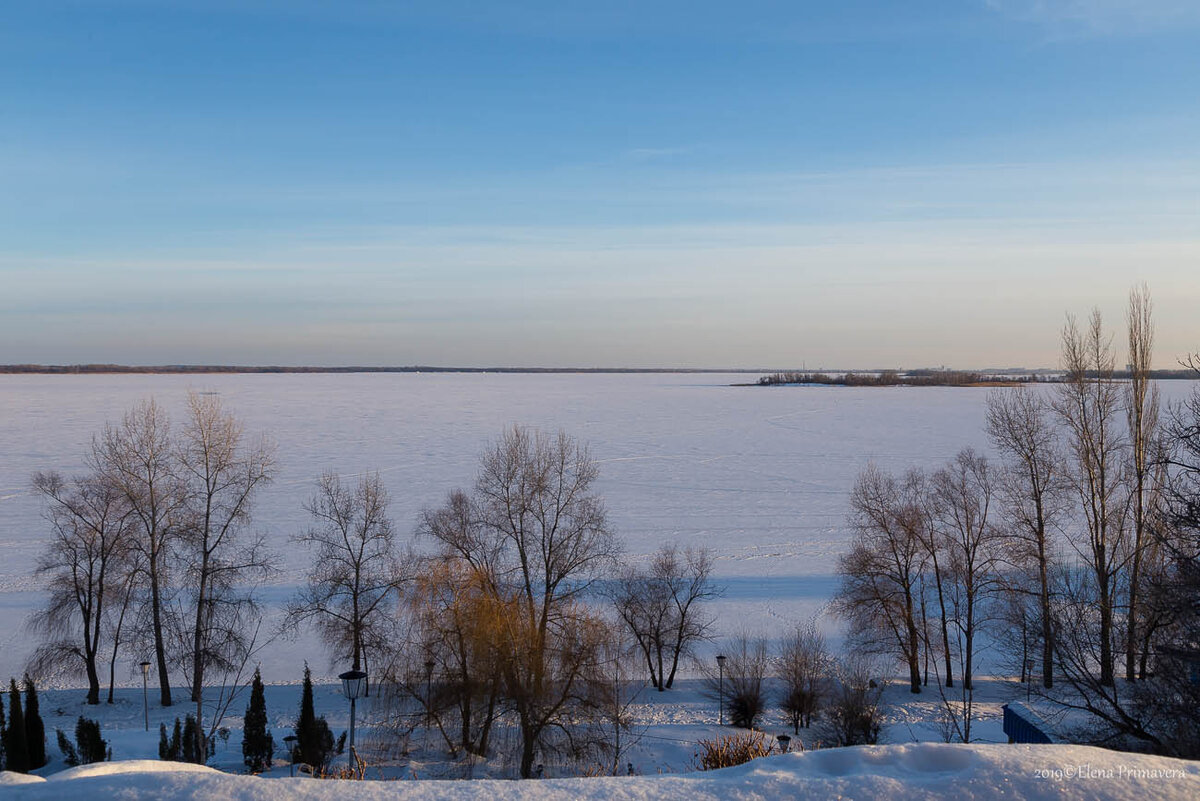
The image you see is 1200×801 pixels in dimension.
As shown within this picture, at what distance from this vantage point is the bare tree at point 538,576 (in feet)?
42.9

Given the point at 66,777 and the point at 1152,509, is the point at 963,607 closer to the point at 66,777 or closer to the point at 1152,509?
the point at 1152,509

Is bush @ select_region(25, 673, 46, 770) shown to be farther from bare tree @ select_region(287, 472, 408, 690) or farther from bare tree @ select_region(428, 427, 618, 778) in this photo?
bare tree @ select_region(428, 427, 618, 778)

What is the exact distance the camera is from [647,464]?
43.8 meters

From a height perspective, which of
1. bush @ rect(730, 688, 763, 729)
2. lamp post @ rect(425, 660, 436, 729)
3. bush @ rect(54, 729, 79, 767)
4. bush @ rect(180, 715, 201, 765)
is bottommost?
bush @ rect(730, 688, 763, 729)

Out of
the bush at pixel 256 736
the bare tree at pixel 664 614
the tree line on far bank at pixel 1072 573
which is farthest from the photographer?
the bare tree at pixel 664 614

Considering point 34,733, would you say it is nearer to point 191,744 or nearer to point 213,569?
point 191,744

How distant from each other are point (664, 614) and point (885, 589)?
5.85 m

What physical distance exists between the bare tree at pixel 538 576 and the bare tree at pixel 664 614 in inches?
52.6

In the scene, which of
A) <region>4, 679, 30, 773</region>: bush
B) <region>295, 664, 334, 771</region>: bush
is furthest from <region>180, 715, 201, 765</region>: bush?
<region>4, 679, 30, 773</region>: bush

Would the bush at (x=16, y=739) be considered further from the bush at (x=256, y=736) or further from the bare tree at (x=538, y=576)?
the bare tree at (x=538, y=576)

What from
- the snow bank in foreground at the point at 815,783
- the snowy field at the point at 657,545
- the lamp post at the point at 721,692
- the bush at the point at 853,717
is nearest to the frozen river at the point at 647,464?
the snowy field at the point at 657,545

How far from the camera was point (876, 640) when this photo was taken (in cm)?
1927

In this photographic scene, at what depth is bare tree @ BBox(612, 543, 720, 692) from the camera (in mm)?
19922

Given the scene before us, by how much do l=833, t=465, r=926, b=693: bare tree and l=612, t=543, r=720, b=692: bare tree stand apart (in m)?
3.81
